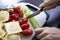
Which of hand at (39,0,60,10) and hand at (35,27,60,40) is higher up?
hand at (39,0,60,10)

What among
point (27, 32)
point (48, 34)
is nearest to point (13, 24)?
point (27, 32)

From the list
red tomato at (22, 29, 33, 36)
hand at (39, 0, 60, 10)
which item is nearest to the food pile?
red tomato at (22, 29, 33, 36)

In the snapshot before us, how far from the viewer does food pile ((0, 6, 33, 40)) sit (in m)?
0.81

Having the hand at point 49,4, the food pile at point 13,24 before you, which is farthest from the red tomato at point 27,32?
the hand at point 49,4

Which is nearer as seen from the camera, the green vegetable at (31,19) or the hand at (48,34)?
the hand at (48,34)

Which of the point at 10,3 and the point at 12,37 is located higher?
the point at 10,3

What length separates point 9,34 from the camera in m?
0.81

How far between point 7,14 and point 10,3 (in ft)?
0.56

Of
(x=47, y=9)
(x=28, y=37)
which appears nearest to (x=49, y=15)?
(x=47, y=9)

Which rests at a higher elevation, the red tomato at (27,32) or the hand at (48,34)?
the hand at (48,34)

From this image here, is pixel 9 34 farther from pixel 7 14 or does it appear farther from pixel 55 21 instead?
pixel 55 21

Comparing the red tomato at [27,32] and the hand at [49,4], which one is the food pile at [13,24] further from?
the hand at [49,4]

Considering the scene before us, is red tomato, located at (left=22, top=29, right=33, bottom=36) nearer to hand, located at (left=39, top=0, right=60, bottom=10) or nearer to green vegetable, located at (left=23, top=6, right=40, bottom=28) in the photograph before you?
green vegetable, located at (left=23, top=6, right=40, bottom=28)

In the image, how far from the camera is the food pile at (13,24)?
2.64ft
